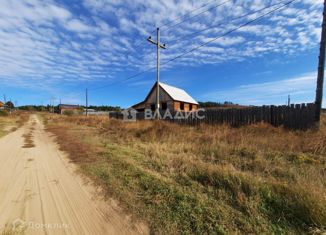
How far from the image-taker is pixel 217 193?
363cm

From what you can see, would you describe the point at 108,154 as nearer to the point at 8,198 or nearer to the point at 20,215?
the point at 8,198

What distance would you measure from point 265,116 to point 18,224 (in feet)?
40.0

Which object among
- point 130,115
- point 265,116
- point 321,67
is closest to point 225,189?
point 321,67

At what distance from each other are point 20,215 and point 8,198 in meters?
0.88

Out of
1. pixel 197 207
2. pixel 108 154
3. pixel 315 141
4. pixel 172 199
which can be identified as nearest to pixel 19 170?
pixel 108 154

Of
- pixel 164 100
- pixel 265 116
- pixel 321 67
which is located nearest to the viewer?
pixel 321 67

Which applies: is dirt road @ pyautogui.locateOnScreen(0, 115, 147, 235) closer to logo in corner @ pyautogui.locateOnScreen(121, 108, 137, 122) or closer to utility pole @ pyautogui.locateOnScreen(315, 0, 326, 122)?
utility pole @ pyautogui.locateOnScreen(315, 0, 326, 122)

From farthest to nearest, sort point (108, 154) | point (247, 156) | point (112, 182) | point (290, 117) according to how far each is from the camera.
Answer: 1. point (290, 117)
2. point (108, 154)
3. point (247, 156)
4. point (112, 182)

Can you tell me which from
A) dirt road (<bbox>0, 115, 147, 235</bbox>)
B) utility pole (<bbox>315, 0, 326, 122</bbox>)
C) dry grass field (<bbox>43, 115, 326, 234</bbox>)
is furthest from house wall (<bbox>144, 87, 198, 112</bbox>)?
dirt road (<bbox>0, 115, 147, 235</bbox>)

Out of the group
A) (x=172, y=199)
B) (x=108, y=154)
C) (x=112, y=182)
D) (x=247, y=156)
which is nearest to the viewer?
(x=172, y=199)

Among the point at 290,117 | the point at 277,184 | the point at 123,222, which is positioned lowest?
the point at 123,222

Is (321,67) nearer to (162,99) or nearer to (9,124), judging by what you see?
(162,99)

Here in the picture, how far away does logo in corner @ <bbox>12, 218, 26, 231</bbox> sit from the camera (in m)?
2.70

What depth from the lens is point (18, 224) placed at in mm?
2803
